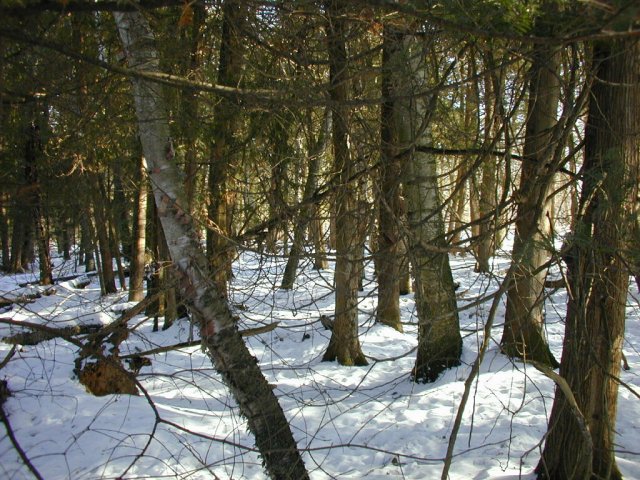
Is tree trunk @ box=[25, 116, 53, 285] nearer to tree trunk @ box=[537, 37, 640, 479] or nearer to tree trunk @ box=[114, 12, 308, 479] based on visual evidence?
tree trunk @ box=[114, 12, 308, 479]

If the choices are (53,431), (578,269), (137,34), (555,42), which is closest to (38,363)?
(53,431)

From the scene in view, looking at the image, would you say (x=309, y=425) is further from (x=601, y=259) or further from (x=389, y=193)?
(x=601, y=259)

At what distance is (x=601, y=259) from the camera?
355 centimetres

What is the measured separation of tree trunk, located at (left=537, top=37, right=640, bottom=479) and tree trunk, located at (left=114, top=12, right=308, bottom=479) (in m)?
1.90

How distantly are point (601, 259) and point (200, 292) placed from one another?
277cm

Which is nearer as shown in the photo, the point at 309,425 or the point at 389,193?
the point at 389,193

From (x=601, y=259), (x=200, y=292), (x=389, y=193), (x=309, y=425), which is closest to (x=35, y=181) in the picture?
(x=200, y=292)

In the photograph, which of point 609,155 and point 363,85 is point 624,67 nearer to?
point 609,155

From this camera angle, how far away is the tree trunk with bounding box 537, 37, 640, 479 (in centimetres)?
335

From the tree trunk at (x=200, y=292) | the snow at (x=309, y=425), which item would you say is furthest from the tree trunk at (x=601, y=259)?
the tree trunk at (x=200, y=292)

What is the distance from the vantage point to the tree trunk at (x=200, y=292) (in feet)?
12.1

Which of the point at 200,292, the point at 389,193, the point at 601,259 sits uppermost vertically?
the point at 389,193

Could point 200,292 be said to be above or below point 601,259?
below

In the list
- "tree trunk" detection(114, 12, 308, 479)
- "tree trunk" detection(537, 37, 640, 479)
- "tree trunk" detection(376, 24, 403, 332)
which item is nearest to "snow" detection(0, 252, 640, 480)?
"tree trunk" detection(114, 12, 308, 479)
